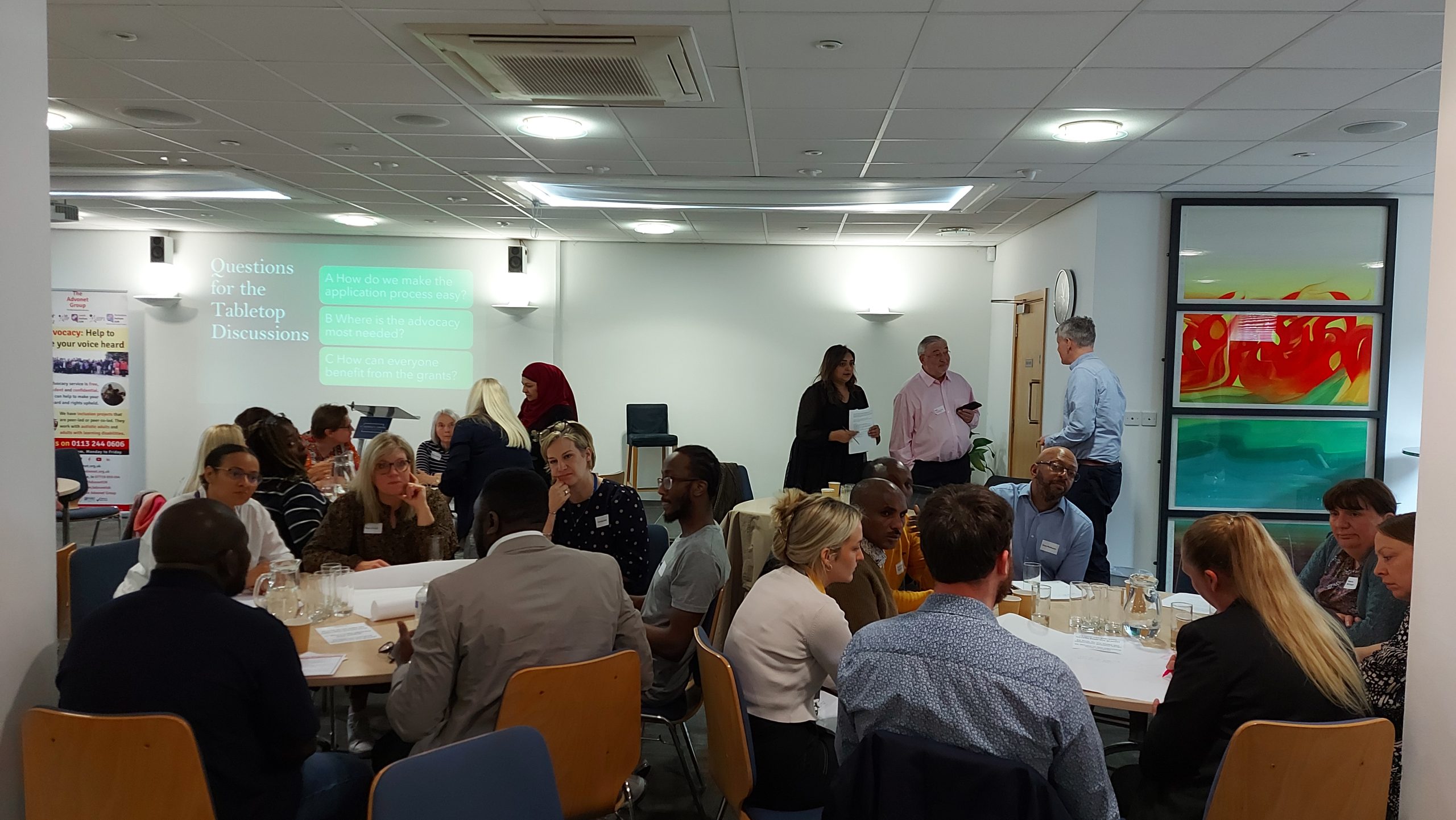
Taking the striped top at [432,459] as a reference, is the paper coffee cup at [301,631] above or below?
below

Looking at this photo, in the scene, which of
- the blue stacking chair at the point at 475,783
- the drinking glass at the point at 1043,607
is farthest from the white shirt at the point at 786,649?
the drinking glass at the point at 1043,607

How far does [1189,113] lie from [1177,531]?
340 cm

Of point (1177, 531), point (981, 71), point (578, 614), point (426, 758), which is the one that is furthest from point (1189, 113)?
point (426, 758)

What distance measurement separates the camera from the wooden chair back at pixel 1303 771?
1.94m

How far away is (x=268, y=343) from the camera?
9.96 m

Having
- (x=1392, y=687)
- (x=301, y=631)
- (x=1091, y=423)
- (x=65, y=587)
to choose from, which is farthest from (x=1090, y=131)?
(x=65, y=587)

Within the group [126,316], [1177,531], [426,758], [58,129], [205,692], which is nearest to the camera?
[426,758]

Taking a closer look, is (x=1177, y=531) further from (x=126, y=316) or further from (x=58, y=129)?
(x=126, y=316)

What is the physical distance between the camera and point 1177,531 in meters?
6.61

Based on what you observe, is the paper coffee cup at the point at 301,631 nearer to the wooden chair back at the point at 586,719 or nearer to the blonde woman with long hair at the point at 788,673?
the wooden chair back at the point at 586,719

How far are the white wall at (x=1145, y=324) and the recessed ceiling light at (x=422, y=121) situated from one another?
455 cm

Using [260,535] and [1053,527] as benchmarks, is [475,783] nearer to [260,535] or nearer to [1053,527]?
[260,535]

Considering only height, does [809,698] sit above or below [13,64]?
below

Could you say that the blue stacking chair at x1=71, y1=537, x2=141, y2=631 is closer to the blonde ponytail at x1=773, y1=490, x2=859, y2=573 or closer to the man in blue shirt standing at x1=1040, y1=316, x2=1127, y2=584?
the blonde ponytail at x1=773, y1=490, x2=859, y2=573
